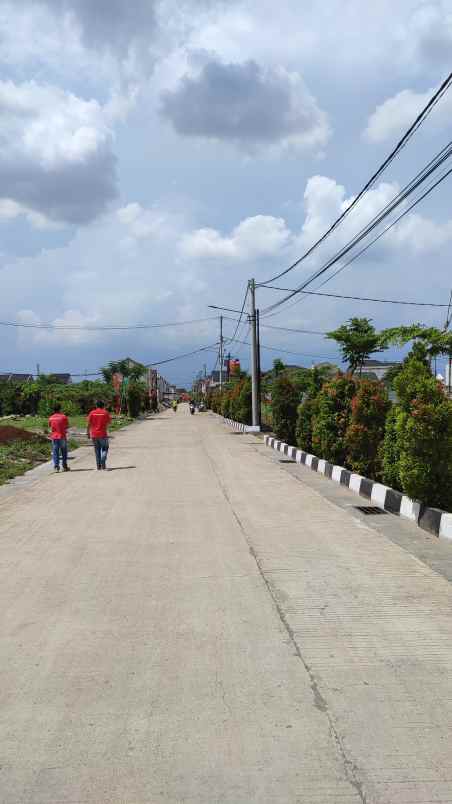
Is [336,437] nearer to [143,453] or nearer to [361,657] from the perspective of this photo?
[143,453]

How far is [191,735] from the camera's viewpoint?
330cm

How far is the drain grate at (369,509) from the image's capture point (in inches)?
400

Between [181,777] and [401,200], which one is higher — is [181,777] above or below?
below

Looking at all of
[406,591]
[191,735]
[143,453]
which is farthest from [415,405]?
[143,453]

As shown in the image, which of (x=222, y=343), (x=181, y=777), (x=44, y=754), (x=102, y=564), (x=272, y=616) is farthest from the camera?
(x=222, y=343)

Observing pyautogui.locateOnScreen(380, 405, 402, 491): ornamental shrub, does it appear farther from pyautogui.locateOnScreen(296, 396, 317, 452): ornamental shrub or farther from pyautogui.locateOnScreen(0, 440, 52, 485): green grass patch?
pyautogui.locateOnScreen(296, 396, 317, 452): ornamental shrub

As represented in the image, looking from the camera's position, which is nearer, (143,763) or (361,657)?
(143,763)

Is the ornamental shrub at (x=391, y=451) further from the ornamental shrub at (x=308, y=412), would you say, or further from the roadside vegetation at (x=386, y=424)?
the ornamental shrub at (x=308, y=412)

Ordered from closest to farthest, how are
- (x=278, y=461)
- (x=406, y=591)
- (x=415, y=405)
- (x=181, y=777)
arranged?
1. (x=181, y=777)
2. (x=406, y=591)
3. (x=415, y=405)
4. (x=278, y=461)

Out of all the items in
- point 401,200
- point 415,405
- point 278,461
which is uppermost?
point 401,200

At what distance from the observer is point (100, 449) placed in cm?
1612

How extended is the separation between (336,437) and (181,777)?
43.8 feet

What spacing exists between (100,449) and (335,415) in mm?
5250

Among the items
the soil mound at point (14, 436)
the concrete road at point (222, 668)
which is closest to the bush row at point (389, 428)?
the concrete road at point (222, 668)
